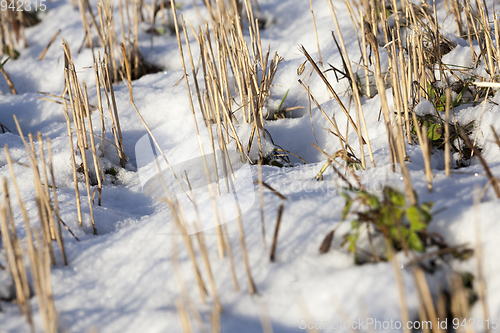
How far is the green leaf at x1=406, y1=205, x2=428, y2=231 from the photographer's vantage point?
74 centimetres

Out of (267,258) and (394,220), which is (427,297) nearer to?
(394,220)

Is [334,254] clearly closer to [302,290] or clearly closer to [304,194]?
[302,290]

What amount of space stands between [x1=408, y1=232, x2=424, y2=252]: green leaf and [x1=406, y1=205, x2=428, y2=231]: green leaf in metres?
0.02

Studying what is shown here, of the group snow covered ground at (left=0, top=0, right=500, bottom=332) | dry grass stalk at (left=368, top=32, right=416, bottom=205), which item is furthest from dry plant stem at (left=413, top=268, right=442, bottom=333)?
dry grass stalk at (left=368, top=32, right=416, bottom=205)

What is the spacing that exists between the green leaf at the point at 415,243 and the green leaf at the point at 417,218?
0.6 inches

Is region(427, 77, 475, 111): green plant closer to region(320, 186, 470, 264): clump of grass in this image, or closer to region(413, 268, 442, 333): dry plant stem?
region(320, 186, 470, 264): clump of grass

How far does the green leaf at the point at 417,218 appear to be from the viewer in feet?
2.42

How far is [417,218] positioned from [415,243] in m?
0.05

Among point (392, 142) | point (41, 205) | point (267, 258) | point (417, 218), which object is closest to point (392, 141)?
point (392, 142)

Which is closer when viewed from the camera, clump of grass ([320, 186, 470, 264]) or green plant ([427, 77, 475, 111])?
clump of grass ([320, 186, 470, 264])

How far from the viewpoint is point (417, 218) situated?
74 centimetres

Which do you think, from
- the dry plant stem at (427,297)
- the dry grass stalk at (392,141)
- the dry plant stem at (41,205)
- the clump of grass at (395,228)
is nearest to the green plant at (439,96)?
the dry grass stalk at (392,141)

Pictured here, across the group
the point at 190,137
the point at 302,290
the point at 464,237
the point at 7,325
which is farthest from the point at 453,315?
the point at 190,137

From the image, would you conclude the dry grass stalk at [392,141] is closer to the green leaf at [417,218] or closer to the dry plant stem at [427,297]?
the green leaf at [417,218]
